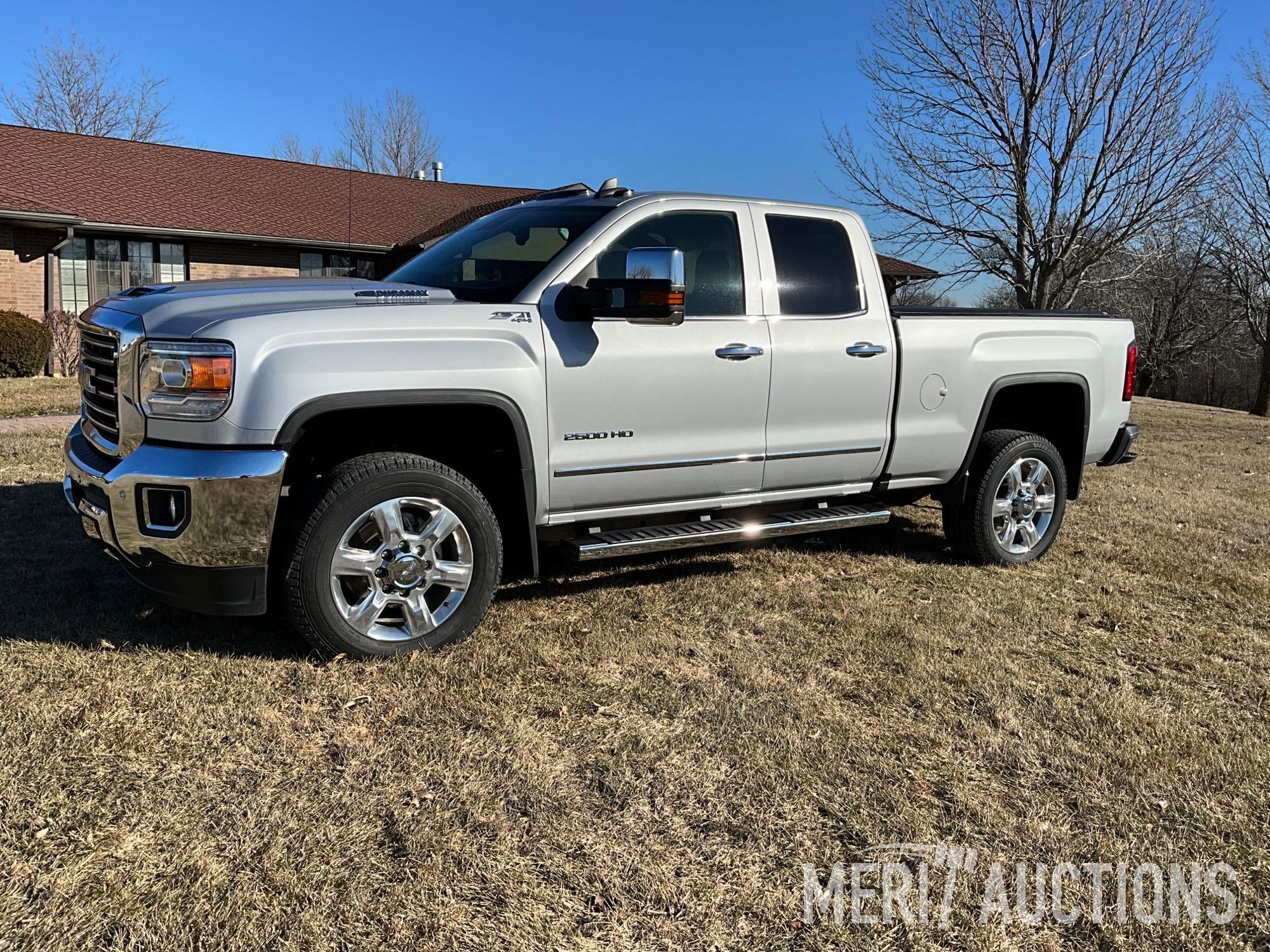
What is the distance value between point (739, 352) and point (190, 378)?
2447mm

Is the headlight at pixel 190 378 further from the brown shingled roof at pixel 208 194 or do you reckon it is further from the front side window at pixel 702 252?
the brown shingled roof at pixel 208 194

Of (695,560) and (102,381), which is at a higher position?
(102,381)

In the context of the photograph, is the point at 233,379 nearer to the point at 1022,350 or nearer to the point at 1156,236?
the point at 1022,350

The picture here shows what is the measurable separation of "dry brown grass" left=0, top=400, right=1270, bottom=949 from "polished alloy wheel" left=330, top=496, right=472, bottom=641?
20cm

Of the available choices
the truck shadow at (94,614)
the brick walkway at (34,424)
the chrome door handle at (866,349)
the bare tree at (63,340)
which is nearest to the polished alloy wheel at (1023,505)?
the chrome door handle at (866,349)

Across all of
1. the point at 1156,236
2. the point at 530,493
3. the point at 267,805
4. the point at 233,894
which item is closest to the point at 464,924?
the point at 233,894

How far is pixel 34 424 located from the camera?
32.3ft

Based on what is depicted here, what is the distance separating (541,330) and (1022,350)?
3243 millimetres

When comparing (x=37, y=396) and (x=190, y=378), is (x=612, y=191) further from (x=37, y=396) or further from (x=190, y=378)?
(x=37, y=396)

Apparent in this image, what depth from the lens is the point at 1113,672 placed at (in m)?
4.19

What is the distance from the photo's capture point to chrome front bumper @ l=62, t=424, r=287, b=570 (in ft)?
11.3

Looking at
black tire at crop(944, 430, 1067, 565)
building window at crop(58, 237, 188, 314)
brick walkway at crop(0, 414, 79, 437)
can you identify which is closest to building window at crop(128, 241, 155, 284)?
building window at crop(58, 237, 188, 314)

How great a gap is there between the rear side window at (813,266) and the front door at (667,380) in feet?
0.65

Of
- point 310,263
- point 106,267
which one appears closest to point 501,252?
point 106,267
